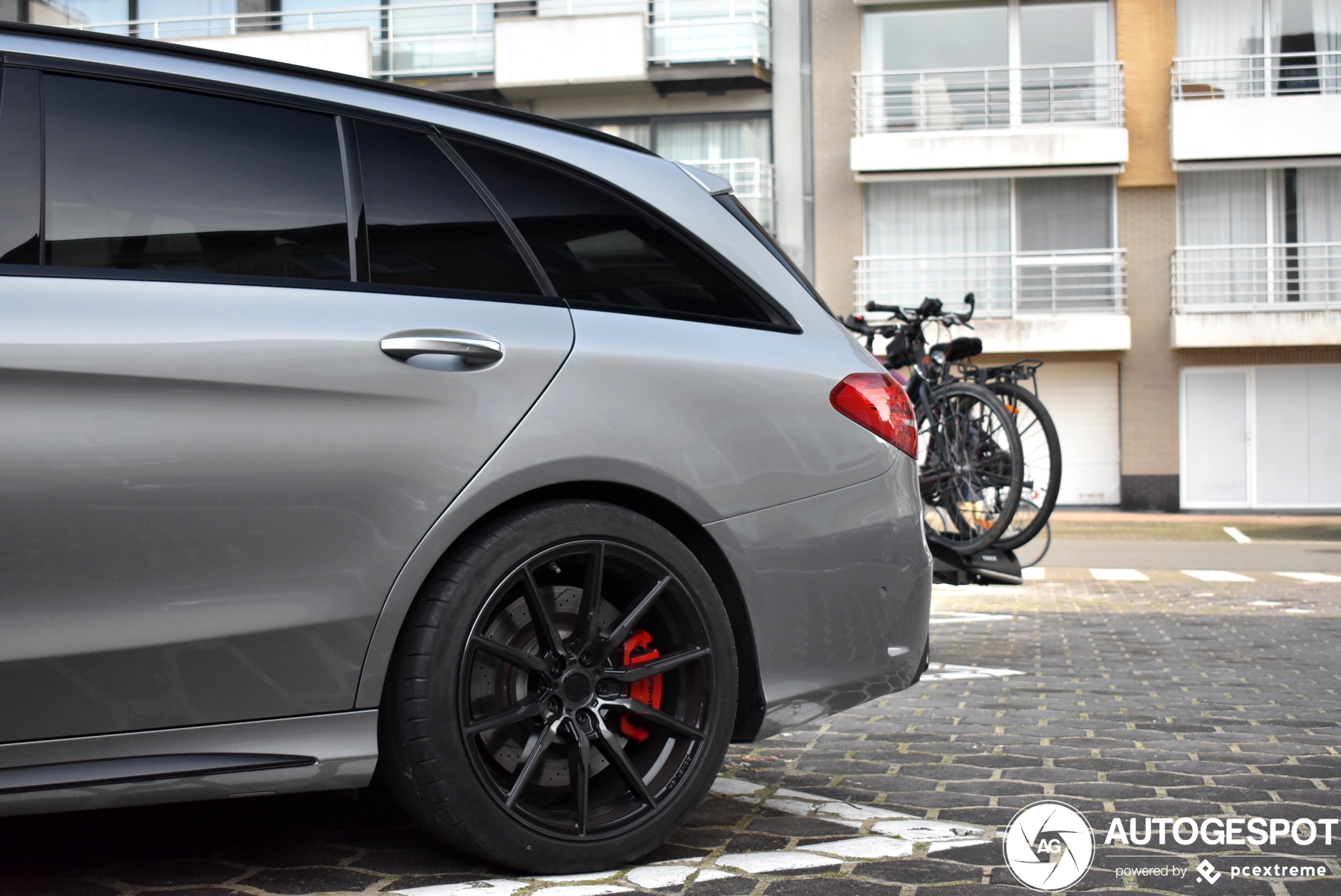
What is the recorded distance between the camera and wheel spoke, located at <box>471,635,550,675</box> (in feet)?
9.18

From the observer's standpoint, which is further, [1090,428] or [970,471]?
[1090,428]

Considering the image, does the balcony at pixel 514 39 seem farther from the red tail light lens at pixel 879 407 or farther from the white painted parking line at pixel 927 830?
the white painted parking line at pixel 927 830

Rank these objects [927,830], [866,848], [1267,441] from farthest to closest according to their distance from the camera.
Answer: [1267,441] → [927,830] → [866,848]

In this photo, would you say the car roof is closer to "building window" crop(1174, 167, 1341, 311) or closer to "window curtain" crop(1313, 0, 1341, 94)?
"building window" crop(1174, 167, 1341, 311)

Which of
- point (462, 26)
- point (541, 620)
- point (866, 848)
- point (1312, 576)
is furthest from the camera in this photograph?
point (462, 26)

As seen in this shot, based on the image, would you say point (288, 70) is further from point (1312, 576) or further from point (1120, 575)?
point (1312, 576)

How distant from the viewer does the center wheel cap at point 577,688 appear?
9.50 feet

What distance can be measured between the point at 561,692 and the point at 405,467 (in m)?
0.60

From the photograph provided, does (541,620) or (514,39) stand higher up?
(514,39)

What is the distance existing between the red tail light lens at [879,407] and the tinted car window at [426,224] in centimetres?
83

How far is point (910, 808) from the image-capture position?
366 cm

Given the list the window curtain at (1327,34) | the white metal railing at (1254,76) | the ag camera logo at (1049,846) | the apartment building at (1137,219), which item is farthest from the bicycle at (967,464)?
the window curtain at (1327,34)

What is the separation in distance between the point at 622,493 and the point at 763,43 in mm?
24124

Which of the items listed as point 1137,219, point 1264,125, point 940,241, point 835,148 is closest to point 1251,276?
point 1137,219
